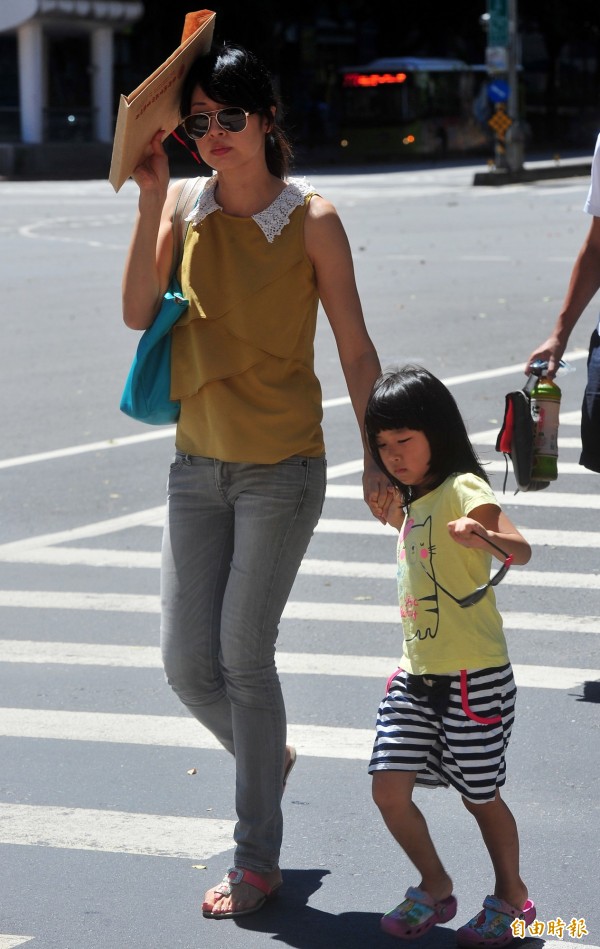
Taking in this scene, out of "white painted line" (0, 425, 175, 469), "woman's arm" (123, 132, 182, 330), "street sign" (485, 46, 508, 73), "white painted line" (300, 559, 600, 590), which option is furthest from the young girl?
"street sign" (485, 46, 508, 73)

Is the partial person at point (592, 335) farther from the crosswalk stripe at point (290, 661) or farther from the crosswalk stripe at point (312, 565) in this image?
the crosswalk stripe at point (312, 565)

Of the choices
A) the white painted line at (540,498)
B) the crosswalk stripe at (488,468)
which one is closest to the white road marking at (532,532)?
Answer: the white painted line at (540,498)

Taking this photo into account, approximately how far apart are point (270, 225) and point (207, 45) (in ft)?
1.52

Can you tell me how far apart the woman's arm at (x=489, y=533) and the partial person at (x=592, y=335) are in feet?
6.19

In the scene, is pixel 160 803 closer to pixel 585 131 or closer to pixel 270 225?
pixel 270 225

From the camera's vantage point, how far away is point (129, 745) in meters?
5.05

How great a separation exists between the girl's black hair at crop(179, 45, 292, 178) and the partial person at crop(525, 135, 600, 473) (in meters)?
1.72

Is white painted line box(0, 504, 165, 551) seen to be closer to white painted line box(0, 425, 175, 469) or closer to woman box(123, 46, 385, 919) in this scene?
white painted line box(0, 425, 175, 469)

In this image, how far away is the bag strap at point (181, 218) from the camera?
403cm

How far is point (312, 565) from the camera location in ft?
24.2

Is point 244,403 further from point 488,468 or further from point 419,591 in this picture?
point 488,468

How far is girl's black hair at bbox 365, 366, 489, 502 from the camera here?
11.8ft

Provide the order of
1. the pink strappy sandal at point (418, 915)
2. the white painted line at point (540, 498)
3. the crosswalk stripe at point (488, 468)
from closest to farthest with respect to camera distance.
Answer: the pink strappy sandal at point (418, 915) < the white painted line at point (540, 498) < the crosswalk stripe at point (488, 468)

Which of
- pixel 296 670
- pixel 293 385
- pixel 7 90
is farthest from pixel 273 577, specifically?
pixel 7 90
